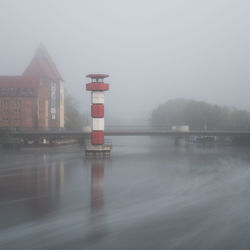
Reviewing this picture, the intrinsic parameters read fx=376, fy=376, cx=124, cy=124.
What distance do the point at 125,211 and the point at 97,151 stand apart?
86.6ft

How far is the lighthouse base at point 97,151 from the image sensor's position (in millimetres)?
41688

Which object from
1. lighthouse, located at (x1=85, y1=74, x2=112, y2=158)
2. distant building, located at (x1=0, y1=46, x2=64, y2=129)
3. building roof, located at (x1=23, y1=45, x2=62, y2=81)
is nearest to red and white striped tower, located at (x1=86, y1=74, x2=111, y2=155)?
Result: lighthouse, located at (x1=85, y1=74, x2=112, y2=158)

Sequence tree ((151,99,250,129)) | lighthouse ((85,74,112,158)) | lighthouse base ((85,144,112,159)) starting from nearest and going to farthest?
lighthouse ((85,74,112,158)) → lighthouse base ((85,144,112,159)) → tree ((151,99,250,129))

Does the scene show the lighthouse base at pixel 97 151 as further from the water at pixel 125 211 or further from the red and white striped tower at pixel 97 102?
the water at pixel 125 211

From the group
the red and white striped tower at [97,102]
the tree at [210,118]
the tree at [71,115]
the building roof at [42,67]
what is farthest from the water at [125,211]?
the tree at [210,118]

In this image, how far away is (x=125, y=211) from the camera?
15812mm

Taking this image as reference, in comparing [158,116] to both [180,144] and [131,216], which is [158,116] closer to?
[180,144]

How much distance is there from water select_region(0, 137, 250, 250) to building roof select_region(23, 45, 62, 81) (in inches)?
2587

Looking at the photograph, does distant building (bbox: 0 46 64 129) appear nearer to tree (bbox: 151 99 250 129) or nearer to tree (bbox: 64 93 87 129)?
tree (bbox: 64 93 87 129)

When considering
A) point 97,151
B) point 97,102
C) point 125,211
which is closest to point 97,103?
point 97,102

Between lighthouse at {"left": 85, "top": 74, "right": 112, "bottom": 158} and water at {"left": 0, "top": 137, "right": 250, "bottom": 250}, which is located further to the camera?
lighthouse at {"left": 85, "top": 74, "right": 112, "bottom": 158}

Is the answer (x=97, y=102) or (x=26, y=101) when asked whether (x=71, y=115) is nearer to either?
(x=26, y=101)

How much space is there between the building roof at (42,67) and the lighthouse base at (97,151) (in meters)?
48.5

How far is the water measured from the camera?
1196 cm
